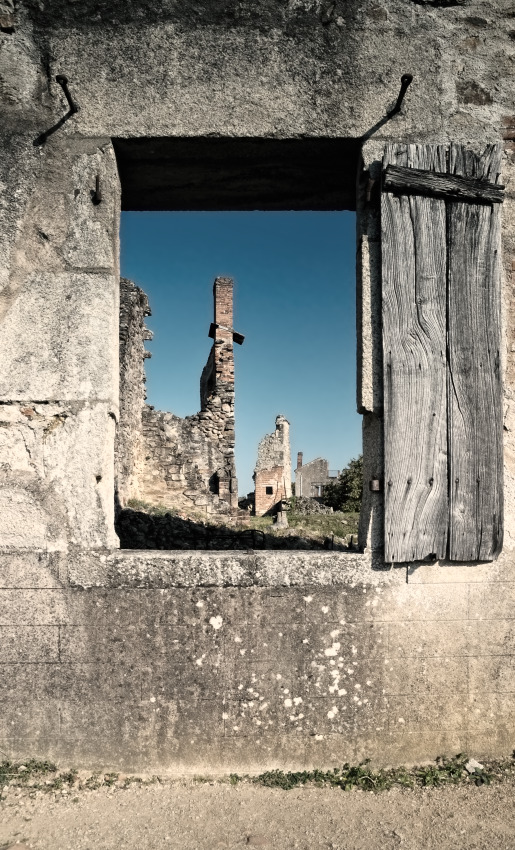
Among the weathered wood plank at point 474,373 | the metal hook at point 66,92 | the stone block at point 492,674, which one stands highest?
the metal hook at point 66,92

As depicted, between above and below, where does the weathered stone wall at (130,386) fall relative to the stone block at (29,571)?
above

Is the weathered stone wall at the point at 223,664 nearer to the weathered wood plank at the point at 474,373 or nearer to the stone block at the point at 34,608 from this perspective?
the stone block at the point at 34,608

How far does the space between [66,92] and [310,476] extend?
3581 cm

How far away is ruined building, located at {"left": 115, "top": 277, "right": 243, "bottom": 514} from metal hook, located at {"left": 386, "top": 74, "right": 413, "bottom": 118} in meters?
10.2

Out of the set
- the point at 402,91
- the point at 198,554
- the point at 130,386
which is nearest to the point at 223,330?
the point at 130,386

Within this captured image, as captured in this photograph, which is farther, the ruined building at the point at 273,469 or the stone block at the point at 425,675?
the ruined building at the point at 273,469

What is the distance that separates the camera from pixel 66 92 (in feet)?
9.78

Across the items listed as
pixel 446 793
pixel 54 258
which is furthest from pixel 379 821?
pixel 54 258

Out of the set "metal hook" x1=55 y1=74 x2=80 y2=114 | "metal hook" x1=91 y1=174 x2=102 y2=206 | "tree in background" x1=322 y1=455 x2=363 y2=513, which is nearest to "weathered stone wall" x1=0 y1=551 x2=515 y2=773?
"metal hook" x1=91 y1=174 x2=102 y2=206

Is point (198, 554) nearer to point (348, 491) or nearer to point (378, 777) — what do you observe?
point (378, 777)

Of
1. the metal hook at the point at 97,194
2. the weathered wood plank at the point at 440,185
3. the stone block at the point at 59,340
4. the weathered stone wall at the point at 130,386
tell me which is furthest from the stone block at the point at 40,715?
the weathered stone wall at the point at 130,386

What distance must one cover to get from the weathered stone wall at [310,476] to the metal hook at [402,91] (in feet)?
114

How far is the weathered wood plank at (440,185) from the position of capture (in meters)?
3.01

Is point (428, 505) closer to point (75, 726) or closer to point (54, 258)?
point (75, 726)
